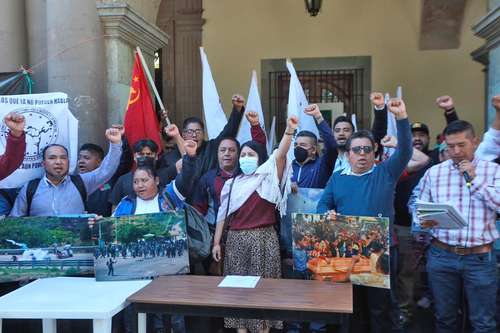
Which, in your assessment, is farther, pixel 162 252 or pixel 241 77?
pixel 241 77

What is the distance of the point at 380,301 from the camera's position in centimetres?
343

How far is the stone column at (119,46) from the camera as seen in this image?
198 inches

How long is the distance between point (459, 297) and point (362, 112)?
563 centimetres

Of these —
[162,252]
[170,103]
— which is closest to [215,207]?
[162,252]

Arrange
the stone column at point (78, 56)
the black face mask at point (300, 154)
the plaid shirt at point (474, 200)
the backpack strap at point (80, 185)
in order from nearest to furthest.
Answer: the plaid shirt at point (474, 200) < the backpack strap at point (80, 185) < the black face mask at point (300, 154) < the stone column at point (78, 56)

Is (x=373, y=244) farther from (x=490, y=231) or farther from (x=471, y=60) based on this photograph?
(x=471, y=60)

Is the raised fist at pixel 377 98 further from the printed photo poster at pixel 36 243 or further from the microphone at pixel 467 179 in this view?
the printed photo poster at pixel 36 243

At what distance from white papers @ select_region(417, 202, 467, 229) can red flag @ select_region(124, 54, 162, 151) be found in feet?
8.78

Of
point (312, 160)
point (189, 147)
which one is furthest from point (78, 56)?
point (312, 160)

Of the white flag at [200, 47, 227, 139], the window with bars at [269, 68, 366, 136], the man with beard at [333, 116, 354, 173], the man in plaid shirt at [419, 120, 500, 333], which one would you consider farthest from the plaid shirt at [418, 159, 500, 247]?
the window with bars at [269, 68, 366, 136]

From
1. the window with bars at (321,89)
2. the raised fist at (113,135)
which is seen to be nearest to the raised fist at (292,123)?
the raised fist at (113,135)

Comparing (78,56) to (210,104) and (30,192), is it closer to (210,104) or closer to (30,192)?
(210,104)

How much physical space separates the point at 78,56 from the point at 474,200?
4.09 m

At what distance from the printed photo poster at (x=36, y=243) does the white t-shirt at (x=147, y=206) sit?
0.39 m
